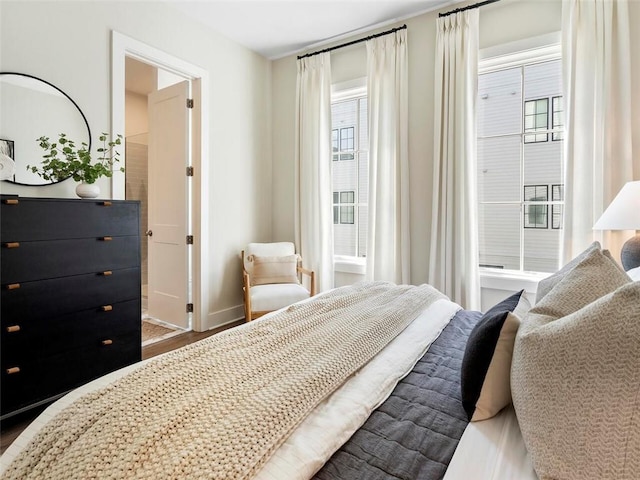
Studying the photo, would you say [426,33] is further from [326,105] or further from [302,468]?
[302,468]

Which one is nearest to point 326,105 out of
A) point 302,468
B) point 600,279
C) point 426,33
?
point 426,33

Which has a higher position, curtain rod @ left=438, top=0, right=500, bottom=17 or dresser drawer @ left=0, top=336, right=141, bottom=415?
curtain rod @ left=438, top=0, right=500, bottom=17

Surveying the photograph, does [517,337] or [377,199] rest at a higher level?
[377,199]

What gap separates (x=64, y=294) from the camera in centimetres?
203

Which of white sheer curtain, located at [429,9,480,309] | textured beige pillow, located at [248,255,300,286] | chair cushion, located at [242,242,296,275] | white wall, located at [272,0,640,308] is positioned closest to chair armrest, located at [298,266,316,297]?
textured beige pillow, located at [248,255,300,286]

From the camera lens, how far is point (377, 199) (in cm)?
336

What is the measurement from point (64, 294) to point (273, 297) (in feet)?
5.04

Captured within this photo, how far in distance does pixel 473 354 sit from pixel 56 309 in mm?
2172

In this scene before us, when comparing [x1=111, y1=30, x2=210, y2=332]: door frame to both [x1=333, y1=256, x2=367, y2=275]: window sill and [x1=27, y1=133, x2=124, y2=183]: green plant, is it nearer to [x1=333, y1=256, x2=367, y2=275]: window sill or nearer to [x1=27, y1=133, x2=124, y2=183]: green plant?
[x1=27, y1=133, x2=124, y2=183]: green plant

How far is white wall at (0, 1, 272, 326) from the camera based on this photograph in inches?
90.7

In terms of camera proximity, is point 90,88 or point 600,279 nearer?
point 600,279

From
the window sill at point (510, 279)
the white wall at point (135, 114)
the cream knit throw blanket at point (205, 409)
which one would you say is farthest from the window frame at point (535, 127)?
the white wall at point (135, 114)

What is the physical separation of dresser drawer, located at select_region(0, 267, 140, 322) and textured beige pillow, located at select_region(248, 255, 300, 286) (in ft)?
3.94

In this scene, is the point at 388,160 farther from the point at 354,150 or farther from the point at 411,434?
the point at 411,434
